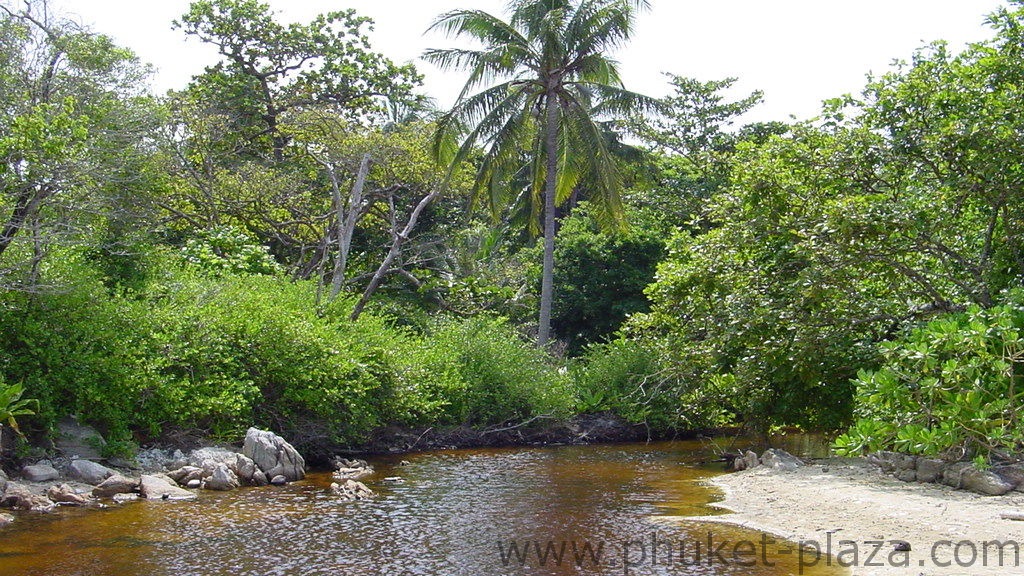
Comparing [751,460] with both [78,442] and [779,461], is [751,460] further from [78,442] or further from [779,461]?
[78,442]

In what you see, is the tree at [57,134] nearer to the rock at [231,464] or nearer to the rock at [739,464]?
the rock at [231,464]

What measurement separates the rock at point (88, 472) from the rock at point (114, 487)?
1.06ft

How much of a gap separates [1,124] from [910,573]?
12586 millimetres

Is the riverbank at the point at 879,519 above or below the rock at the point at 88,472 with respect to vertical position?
above

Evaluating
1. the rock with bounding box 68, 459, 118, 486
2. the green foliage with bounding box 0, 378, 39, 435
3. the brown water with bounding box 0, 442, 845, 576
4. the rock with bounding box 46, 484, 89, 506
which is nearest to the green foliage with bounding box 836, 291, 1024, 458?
the brown water with bounding box 0, 442, 845, 576

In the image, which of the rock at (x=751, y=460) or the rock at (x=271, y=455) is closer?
the rock at (x=271, y=455)

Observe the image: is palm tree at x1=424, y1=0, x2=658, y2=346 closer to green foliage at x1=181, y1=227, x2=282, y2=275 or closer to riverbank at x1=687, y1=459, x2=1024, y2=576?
green foliage at x1=181, y1=227, x2=282, y2=275

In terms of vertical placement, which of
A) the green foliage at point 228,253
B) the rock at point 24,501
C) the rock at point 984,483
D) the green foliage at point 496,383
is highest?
the green foliage at point 228,253

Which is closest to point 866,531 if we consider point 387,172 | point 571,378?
point 571,378

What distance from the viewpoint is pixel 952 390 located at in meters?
10.9

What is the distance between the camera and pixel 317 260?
26344mm

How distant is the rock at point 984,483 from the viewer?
1027 cm

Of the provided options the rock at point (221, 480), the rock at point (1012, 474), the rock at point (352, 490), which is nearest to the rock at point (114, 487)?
the rock at point (221, 480)

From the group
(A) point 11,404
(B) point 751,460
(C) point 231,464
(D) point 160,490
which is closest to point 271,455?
(C) point 231,464
